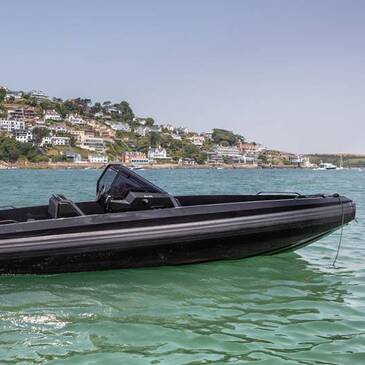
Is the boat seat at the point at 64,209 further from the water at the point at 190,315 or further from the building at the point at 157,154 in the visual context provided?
the building at the point at 157,154

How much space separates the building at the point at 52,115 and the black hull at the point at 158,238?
187 m

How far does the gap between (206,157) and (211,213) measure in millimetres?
177445

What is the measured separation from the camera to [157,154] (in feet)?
556

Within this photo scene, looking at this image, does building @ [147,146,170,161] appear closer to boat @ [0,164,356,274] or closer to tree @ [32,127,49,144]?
tree @ [32,127,49,144]

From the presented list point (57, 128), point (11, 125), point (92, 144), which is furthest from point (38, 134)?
point (92, 144)

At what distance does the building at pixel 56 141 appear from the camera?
525ft

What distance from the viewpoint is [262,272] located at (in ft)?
23.8

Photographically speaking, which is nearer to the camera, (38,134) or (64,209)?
(64,209)

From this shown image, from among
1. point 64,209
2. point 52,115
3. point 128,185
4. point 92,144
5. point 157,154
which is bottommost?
point 64,209

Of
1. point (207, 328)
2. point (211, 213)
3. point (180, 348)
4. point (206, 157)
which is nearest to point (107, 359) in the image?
point (180, 348)

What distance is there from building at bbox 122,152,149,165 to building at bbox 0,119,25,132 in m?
32.4

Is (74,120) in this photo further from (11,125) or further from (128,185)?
(128,185)

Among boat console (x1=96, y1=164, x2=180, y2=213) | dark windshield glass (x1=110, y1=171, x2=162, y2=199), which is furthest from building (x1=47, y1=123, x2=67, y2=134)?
dark windshield glass (x1=110, y1=171, x2=162, y2=199)

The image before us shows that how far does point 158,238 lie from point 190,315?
5.22 ft
